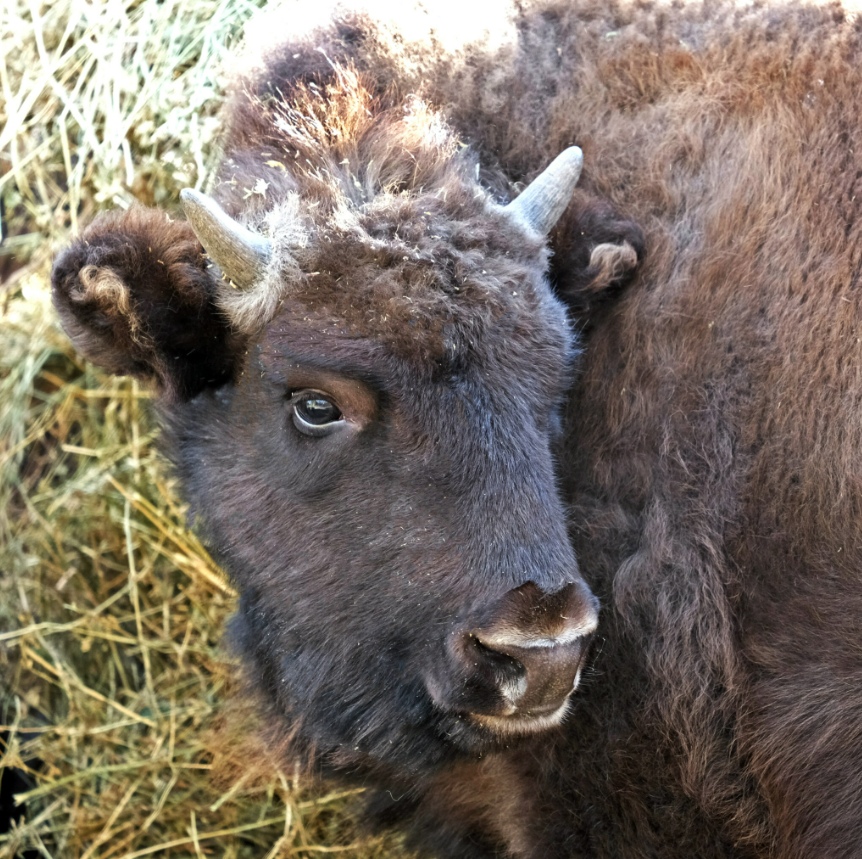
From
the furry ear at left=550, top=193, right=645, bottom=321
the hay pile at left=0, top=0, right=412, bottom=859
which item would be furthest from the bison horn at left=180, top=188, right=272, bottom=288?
the hay pile at left=0, top=0, right=412, bottom=859

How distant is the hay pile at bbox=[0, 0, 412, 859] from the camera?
475 cm

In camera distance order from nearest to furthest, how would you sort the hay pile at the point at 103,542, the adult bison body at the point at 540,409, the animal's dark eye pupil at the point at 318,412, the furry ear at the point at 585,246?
the adult bison body at the point at 540,409
the animal's dark eye pupil at the point at 318,412
the furry ear at the point at 585,246
the hay pile at the point at 103,542

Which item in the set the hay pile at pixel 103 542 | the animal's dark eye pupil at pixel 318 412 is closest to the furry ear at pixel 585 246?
the animal's dark eye pupil at pixel 318 412

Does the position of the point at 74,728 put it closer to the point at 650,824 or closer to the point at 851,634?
the point at 650,824

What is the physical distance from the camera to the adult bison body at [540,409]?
2.87 m

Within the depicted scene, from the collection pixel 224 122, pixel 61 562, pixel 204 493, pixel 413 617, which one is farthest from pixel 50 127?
pixel 413 617

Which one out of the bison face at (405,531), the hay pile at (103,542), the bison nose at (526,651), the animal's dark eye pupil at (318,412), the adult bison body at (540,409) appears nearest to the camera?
the bison nose at (526,651)

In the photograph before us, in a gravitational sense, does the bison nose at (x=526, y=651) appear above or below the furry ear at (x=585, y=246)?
below

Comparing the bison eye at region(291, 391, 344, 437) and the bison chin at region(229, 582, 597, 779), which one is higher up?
the bison eye at region(291, 391, 344, 437)

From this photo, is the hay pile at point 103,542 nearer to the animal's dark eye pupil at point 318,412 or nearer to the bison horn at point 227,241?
the bison horn at point 227,241

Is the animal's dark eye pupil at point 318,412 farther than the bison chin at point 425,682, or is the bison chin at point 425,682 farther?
the animal's dark eye pupil at point 318,412

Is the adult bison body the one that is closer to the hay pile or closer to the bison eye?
the bison eye

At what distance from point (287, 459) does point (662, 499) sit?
1.36 metres

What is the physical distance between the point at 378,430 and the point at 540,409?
563mm
